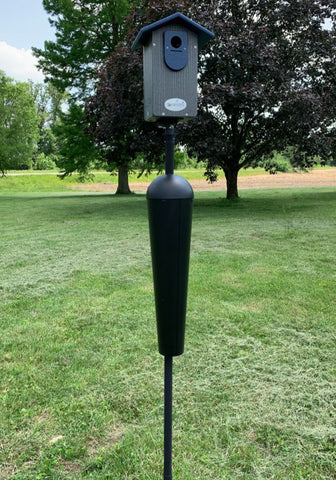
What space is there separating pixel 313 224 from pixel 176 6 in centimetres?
686

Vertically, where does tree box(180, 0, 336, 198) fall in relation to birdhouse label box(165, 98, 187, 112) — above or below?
above

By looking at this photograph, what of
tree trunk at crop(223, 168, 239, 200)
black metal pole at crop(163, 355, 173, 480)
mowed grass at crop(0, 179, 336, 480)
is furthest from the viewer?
tree trunk at crop(223, 168, 239, 200)

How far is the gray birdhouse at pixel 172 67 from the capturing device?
1484mm

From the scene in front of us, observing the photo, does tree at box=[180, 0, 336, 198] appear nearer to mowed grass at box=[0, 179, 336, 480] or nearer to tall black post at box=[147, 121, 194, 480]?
mowed grass at box=[0, 179, 336, 480]

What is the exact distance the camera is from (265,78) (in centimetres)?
1066

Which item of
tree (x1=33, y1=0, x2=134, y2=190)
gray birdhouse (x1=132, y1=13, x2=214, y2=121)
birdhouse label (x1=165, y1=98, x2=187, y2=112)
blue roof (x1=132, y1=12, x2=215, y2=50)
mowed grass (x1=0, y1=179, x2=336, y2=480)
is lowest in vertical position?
mowed grass (x1=0, y1=179, x2=336, y2=480)

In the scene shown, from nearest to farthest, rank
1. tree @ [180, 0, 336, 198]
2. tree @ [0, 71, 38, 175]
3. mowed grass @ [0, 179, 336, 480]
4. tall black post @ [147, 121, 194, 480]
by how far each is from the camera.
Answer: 1. tall black post @ [147, 121, 194, 480]
2. mowed grass @ [0, 179, 336, 480]
3. tree @ [180, 0, 336, 198]
4. tree @ [0, 71, 38, 175]

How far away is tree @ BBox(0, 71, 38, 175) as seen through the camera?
72.0 ft

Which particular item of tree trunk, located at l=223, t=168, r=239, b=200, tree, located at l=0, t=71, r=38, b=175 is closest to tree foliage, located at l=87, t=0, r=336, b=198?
tree trunk, located at l=223, t=168, r=239, b=200

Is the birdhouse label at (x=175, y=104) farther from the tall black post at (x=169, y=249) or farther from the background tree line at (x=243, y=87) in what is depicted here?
the background tree line at (x=243, y=87)

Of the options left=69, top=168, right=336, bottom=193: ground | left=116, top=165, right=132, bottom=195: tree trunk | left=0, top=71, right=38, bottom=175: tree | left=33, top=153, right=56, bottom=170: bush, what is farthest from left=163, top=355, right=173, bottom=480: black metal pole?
left=33, top=153, right=56, bottom=170: bush

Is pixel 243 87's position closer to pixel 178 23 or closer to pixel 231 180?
pixel 231 180

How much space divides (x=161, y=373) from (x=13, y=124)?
75.8 ft

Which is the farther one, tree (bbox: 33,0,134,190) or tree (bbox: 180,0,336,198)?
tree (bbox: 33,0,134,190)
